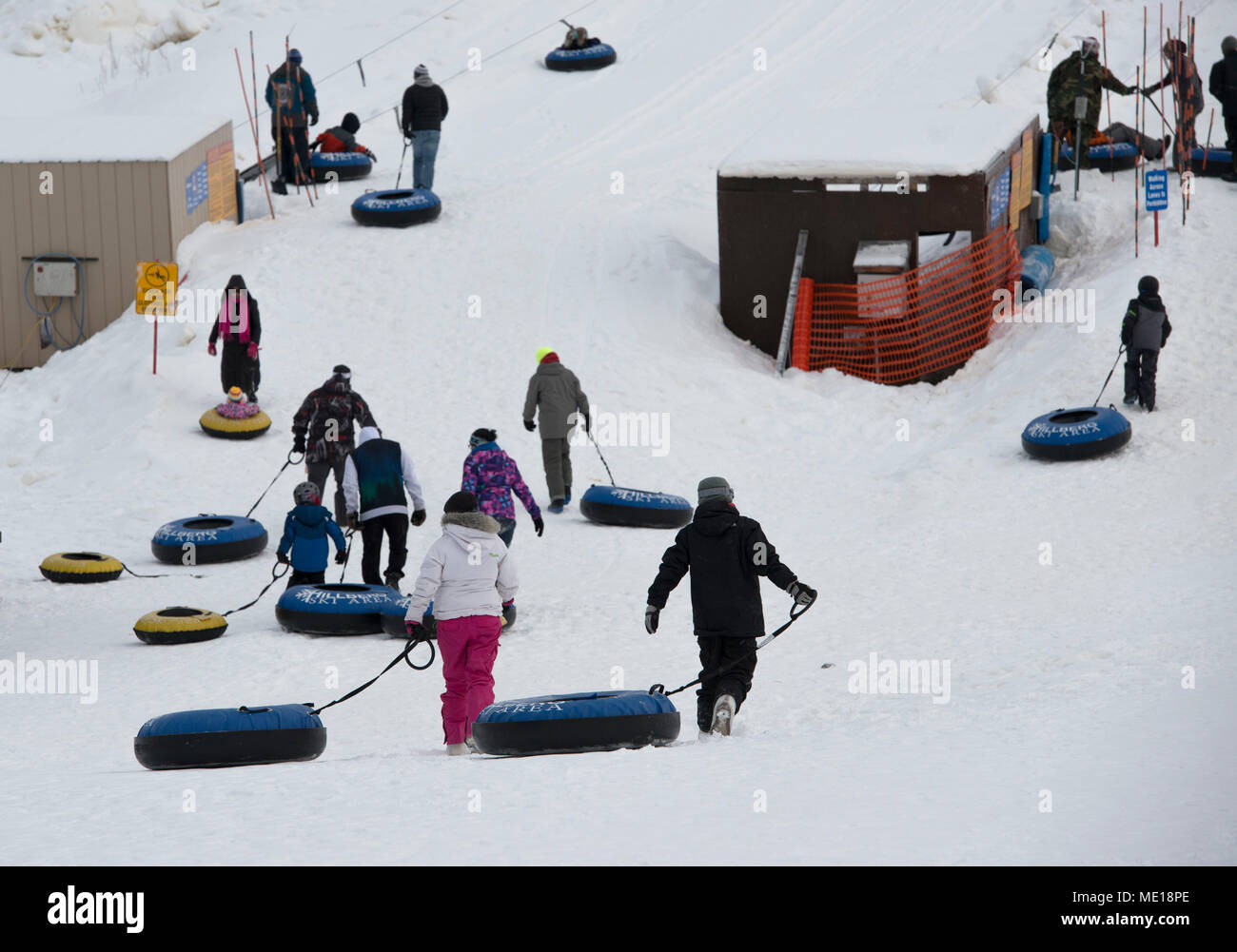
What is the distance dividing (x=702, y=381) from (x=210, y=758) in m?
9.26

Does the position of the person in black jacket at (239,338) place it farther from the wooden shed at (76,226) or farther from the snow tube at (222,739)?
the snow tube at (222,739)

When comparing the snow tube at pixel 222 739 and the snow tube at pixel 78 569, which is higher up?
the snow tube at pixel 222 739

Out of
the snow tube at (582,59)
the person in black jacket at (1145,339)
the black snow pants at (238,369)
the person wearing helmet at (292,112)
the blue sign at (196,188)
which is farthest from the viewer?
the snow tube at (582,59)

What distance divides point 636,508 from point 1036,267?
6.77 meters

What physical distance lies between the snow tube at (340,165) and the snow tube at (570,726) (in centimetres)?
1490

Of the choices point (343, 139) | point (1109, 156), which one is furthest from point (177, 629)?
point (1109, 156)

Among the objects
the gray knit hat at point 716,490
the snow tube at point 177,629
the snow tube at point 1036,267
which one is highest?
the gray knit hat at point 716,490

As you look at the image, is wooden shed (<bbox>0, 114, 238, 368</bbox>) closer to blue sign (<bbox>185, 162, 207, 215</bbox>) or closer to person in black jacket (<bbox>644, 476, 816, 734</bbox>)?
blue sign (<bbox>185, 162, 207, 215</bbox>)

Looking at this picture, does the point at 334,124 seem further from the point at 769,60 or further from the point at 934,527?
the point at 934,527

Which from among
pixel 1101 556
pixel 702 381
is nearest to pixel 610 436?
pixel 702 381

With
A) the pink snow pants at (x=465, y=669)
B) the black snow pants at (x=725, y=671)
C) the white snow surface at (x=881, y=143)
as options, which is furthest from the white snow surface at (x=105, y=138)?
the black snow pants at (x=725, y=671)

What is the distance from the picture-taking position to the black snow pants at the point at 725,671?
26.5 ft

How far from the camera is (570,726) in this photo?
25.0 feet

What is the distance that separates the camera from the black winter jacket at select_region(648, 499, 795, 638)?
26.1 ft
